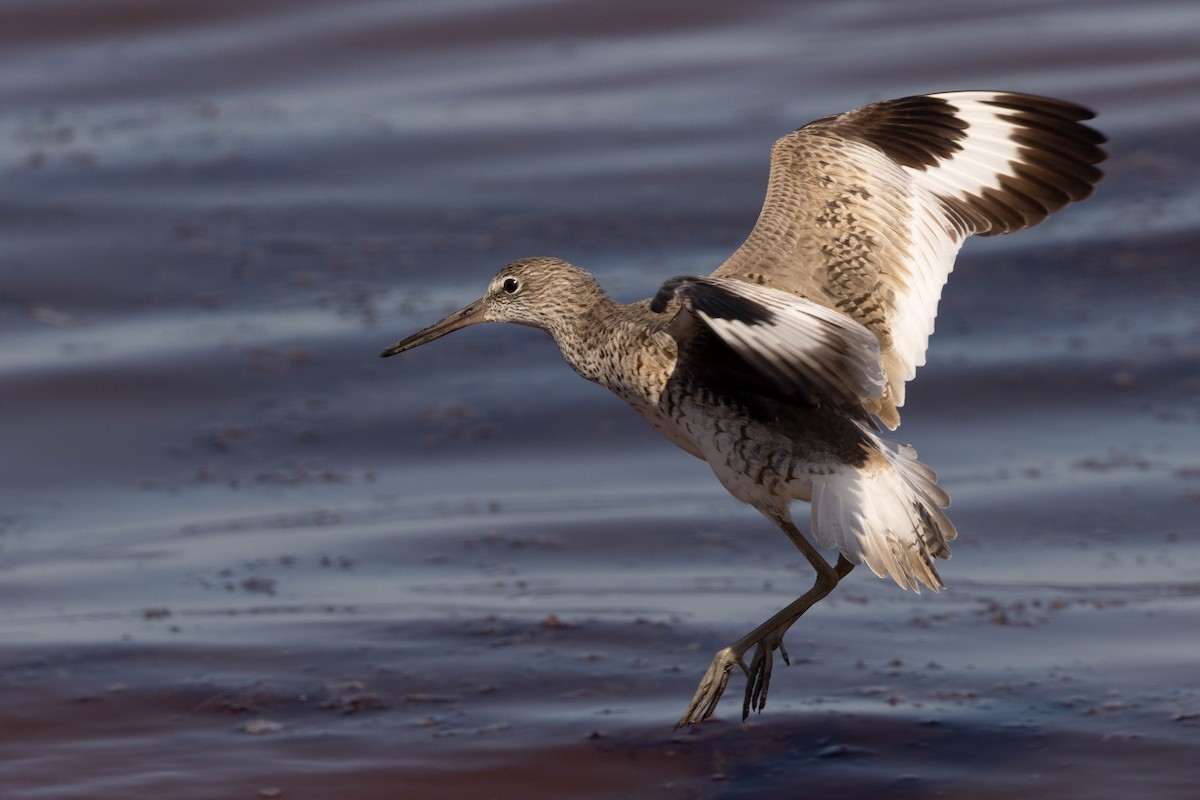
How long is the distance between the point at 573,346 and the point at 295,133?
718 cm

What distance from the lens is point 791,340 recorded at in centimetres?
432

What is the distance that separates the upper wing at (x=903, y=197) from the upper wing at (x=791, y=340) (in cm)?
97

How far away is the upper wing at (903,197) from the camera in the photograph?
18.1 ft

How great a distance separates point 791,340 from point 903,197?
1.75m

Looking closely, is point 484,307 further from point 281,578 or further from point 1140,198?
point 1140,198

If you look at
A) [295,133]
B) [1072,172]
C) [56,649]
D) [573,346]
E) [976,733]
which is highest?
[295,133]

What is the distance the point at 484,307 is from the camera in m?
5.68

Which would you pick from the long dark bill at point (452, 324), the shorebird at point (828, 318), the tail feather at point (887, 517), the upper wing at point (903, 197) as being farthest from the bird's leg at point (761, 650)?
the long dark bill at point (452, 324)

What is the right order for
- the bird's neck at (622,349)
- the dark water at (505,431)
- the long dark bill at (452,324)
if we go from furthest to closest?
the dark water at (505,431), the long dark bill at (452,324), the bird's neck at (622,349)

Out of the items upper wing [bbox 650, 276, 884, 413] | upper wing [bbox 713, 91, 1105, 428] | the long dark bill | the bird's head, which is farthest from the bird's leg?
the long dark bill

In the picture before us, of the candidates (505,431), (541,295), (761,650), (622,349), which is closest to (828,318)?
(622,349)

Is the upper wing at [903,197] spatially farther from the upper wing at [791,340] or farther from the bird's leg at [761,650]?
Answer: the upper wing at [791,340]

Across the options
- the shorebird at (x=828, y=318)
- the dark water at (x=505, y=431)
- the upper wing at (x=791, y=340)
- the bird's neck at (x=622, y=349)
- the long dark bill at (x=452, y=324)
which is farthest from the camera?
the dark water at (x=505, y=431)

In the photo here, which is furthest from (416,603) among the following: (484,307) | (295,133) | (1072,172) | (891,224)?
(295,133)
